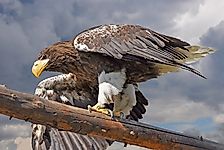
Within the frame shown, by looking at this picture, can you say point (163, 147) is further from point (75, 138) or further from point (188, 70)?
point (75, 138)

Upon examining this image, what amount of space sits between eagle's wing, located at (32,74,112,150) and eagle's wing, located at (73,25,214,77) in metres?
0.61

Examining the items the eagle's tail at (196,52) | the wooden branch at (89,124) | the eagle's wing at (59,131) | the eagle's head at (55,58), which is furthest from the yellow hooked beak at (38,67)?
the eagle's tail at (196,52)

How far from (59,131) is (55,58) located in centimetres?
77

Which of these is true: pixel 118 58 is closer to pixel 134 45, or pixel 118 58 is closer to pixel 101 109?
pixel 134 45

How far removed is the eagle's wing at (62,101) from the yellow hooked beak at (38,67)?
0.81 feet

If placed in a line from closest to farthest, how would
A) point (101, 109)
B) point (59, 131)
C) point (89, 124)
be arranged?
point (89, 124), point (101, 109), point (59, 131)

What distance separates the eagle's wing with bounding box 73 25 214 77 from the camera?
535cm

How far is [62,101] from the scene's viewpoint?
6102 mm

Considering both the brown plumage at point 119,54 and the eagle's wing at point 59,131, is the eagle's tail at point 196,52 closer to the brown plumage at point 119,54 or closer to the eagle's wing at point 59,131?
the brown plumage at point 119,54

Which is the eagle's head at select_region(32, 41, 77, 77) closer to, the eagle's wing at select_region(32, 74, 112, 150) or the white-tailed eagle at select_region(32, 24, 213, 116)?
the white-tailed eagle at select_region(32, 24, 213, 116)

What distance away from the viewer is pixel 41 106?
4.36 metres

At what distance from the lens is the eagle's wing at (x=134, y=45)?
5.35 metres

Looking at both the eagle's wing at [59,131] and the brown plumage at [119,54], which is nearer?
the brown plumage at [119,54]

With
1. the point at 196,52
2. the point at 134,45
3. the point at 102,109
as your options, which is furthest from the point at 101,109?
the point at 196,52
